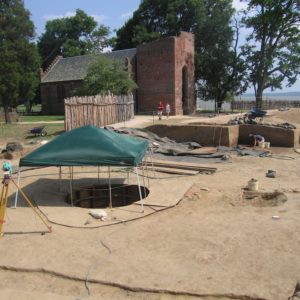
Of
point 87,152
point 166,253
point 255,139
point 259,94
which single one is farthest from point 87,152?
point 259,94

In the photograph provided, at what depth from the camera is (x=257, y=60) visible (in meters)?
44.5

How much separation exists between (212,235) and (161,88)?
31771 mm

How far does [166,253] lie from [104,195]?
5822 millimetres

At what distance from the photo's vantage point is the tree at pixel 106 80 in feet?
102

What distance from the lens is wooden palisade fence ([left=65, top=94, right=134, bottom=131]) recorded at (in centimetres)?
2330

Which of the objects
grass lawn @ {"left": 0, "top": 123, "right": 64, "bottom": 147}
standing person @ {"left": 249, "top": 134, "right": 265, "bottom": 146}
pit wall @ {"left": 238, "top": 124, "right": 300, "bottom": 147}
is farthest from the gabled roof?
standing person @ {"left": 249, "top": 134, "right": 265, "bottom": 146}

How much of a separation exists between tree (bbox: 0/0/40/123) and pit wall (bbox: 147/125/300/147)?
18.5 meters

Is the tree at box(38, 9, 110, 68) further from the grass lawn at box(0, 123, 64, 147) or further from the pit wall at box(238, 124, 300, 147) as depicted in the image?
the pit wall at box(238, 124, 300, 147)

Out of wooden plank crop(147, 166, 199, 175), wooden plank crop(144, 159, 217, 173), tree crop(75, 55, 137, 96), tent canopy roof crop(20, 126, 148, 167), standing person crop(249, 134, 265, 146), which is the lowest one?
wooden plank crop(147, 166, 199, 175)

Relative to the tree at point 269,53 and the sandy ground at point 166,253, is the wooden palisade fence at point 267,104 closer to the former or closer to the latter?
the tree at point 269,53

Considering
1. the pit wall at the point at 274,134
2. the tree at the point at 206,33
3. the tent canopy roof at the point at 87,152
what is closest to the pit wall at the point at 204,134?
the pit wall at the point at 274,134

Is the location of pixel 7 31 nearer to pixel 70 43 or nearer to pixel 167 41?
pixel 167 41

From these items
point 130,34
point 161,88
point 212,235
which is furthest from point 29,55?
point 212,235

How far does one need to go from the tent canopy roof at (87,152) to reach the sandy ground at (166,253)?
1.27m
